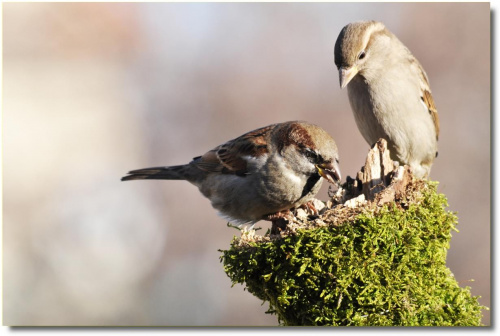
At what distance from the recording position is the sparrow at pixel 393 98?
13.0ft

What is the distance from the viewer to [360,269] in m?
2.39

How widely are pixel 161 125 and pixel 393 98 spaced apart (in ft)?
6.41

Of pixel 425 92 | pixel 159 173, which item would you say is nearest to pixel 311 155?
pixel 425 92

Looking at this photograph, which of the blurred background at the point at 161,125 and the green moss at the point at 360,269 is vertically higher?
the blurred background at the point at 161,125

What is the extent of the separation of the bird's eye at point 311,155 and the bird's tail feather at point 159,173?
1365 mm

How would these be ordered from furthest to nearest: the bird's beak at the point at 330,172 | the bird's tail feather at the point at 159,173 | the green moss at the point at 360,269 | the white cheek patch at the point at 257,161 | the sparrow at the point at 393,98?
the bird's tail feather at the point at 159,173
the sparrow at the point at 393,98
the white cheek patch at the point at 257,161
the bird's beak at the point at 330,172
the green moss at the point at 360,269

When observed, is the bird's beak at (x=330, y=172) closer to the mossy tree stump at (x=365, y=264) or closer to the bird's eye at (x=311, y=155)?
the bird's eye at (x=311, y=155)

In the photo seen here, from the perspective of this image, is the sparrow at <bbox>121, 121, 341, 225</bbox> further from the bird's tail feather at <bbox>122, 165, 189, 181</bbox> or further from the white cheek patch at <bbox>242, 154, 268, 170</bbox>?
the bird's tail feather at <bbox>122, 165, 189, 181</bbox>

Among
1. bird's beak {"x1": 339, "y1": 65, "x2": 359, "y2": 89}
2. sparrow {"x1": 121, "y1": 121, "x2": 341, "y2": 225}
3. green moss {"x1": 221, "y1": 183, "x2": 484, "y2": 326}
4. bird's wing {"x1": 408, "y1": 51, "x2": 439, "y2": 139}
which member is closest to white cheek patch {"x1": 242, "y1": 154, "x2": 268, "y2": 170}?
sparrow {"x1": 121, "y1": 121, "x2": 341, "y2": 225}

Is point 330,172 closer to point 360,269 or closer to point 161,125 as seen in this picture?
point 360,269

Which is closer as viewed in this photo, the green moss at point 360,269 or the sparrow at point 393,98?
the green moss at point 360,269

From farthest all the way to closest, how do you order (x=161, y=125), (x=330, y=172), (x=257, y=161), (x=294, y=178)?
(x=161, y=125) → (x=257, y=161) → (x=294, y=178) → (x=330, y=172)

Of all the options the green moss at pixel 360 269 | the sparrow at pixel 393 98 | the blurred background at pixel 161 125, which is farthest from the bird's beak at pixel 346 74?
the green moss at pixel 360 269

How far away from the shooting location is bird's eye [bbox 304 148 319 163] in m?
3.21
